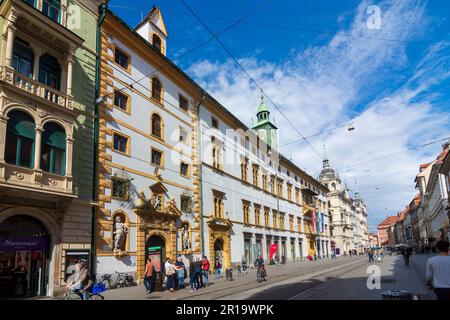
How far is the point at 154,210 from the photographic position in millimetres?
24391

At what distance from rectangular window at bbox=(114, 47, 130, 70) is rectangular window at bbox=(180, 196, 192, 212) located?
416 inches

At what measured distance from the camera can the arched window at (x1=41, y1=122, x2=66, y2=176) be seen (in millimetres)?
16797

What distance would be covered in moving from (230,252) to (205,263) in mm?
12667

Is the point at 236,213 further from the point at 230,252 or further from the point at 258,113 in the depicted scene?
the point at 258,113

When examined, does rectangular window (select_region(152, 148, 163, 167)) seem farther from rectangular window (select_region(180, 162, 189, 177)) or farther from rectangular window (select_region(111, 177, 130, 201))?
rectangular window (select_region(111, 177, 130, 201))

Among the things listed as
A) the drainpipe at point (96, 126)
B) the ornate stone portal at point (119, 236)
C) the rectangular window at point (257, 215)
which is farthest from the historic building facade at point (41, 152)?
the rectangular window at point (257, 215)

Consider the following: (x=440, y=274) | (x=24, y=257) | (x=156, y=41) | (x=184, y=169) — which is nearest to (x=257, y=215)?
(x=184, y=169)

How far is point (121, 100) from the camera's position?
23.8 meters

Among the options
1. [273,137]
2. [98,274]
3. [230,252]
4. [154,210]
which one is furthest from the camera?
[273,137]

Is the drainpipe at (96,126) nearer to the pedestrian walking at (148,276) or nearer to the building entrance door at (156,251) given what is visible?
the pedestrian walking at (148,276)

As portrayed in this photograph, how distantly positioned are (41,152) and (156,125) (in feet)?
36.4

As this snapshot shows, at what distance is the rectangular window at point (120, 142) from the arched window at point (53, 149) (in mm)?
4866

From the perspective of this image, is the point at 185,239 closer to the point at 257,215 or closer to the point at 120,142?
the point at 120,142
